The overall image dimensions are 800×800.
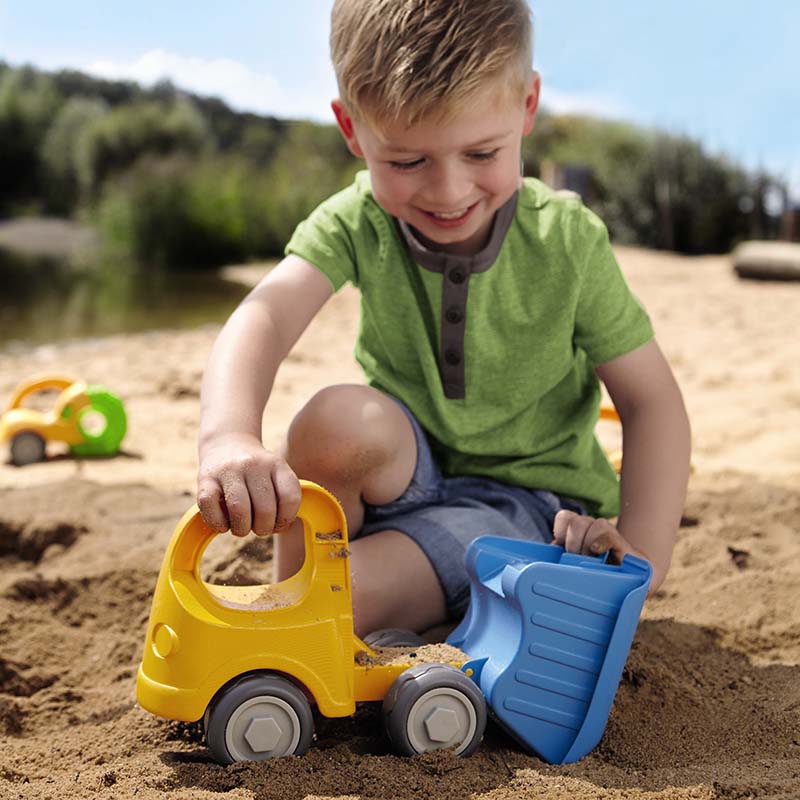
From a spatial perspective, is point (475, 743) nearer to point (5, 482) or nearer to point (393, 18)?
point (393, 18)

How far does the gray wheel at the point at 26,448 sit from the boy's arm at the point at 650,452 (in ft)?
7.01

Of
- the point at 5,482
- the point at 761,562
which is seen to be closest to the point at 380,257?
the point at 761,562

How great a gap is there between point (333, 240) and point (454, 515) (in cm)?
55

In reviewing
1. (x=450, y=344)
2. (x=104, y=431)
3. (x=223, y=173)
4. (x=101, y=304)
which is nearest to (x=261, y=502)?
(x=450, y=344)

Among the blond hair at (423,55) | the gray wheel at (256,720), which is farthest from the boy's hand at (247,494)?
the blond hair at (423,55)

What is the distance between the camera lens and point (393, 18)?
147 centimetres

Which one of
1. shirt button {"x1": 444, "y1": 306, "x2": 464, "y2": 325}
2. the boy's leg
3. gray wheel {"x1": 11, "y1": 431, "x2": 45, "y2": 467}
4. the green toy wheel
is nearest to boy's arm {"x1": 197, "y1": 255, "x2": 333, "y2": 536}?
the boy's leg

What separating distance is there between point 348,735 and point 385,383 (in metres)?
0.69

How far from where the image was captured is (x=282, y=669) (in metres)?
1.27

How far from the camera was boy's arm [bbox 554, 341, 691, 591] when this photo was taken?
1.65 m

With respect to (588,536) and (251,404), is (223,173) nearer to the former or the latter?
(251,404)

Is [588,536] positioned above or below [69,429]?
above

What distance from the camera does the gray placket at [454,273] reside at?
1.80 metres

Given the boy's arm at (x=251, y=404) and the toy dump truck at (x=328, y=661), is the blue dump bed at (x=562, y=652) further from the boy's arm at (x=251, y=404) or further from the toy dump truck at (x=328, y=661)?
the boy's arm at (x=251, y=404)
